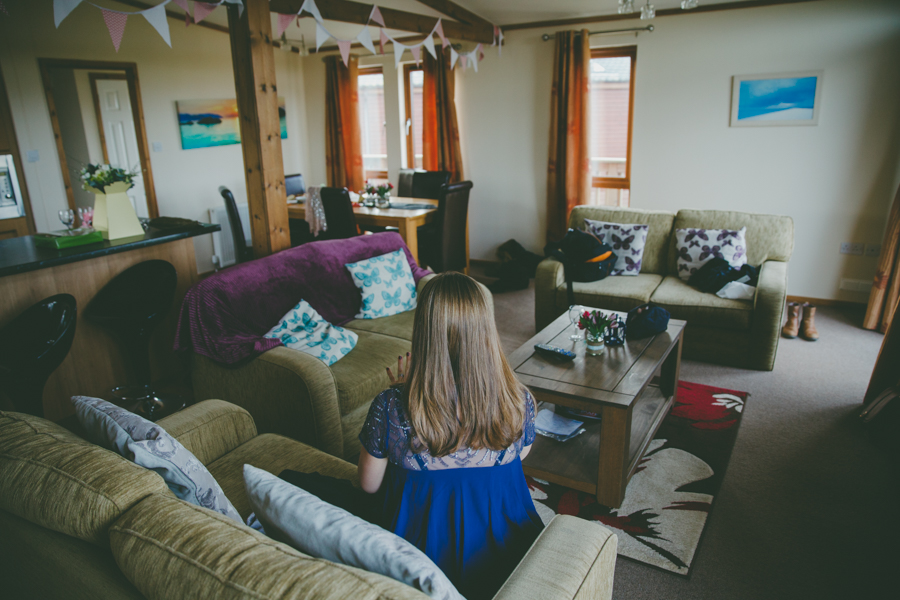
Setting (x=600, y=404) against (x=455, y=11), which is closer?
(x=600, y=404)

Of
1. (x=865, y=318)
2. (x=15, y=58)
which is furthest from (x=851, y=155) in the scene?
(x=15, y=58)

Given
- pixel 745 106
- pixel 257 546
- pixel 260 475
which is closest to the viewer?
pixel 257 546

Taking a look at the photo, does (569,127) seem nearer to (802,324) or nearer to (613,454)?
(802,324)

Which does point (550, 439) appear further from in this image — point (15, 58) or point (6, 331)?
point (15, 58)

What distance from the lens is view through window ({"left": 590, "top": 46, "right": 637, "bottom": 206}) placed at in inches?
205

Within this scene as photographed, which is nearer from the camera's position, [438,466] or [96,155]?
[438,466]

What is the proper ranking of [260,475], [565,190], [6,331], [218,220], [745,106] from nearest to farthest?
[260,475] → [6,331] → [745,106] → [565,190] → [218,220]

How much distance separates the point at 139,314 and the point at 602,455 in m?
2.31

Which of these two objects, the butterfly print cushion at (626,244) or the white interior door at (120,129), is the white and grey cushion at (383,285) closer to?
the butterfly print cushion at (626,244)

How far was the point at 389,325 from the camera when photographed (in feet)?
10.4

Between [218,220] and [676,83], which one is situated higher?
[676,83]

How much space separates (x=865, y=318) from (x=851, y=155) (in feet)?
4.12

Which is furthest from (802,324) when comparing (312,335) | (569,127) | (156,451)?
(156,451)

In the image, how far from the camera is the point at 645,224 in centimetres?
418
